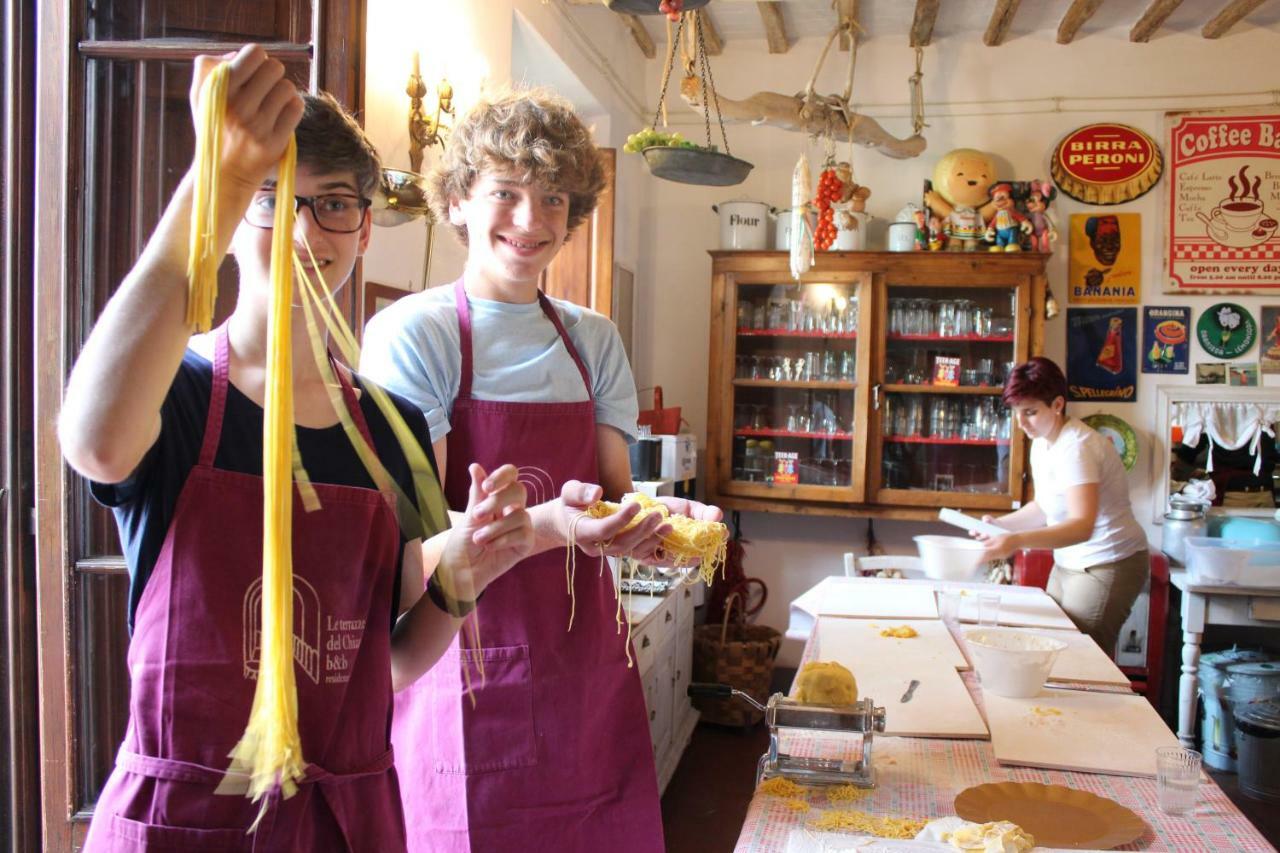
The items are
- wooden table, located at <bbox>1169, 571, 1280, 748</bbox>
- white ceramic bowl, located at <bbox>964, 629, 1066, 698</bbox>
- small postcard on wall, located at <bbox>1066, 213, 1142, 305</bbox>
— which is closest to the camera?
white ceramic bowl, located at <bbox>964, 629, 1066, 698</bbox>

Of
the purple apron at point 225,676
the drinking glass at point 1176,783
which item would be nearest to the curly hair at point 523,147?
the purple apron at point 225,676

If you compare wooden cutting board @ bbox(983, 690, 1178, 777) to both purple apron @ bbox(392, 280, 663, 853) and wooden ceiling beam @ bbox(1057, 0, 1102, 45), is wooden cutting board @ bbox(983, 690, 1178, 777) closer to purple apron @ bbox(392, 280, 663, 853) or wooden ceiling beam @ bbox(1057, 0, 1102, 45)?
purple apron @ bbox(392, 280, 663, 853)

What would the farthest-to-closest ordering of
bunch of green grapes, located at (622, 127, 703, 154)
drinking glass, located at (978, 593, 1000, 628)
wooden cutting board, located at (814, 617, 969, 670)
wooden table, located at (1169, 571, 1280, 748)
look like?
wooden table, located at (1169, 571, 1280, 748), bunch of green grapes, located at (622, 127, 703, 154), drinking glass, located at (978, 593, 1000, 628), wooden cutting board, located at (814, 617, 969, 670)

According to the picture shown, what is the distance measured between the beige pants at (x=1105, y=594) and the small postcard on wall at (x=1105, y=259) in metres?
2.05

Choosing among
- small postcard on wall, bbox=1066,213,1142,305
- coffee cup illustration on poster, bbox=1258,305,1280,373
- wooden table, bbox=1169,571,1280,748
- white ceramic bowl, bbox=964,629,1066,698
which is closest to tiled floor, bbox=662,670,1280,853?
wooden table, bbox=1169,571,1280,748

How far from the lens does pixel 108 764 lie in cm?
177

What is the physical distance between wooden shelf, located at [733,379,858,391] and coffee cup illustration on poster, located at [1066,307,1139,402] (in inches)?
44.8

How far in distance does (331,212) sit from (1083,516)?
2789 millimetres

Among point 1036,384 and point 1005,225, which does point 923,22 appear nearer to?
point 1005,225

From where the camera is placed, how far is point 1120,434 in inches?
189

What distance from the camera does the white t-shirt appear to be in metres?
3.14

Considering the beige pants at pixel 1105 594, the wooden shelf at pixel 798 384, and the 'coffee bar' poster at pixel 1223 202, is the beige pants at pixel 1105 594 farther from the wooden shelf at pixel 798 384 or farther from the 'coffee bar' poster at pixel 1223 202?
the 'coffee bar' poster at pixel 1223 202

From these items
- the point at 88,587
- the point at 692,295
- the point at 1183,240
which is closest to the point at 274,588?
the point at 88,587

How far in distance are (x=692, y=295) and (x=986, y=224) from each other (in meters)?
1.55
